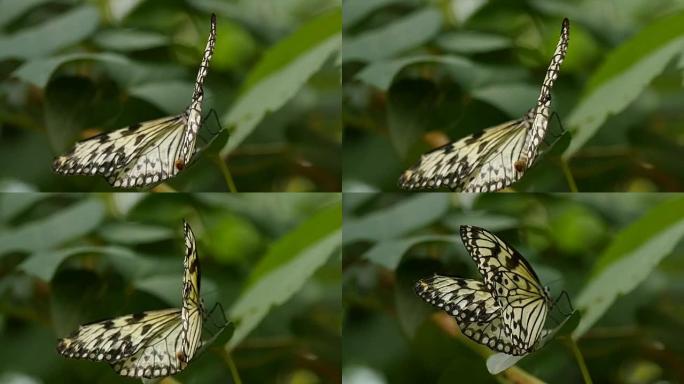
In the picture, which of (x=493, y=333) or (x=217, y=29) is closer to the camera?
(x=493, y=333)

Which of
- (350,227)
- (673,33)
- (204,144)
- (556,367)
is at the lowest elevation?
(556,367)

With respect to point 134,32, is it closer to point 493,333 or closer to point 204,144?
point 204,144

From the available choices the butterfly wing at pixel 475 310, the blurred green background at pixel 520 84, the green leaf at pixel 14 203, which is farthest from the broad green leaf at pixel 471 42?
the green leaf at pixel 14 203

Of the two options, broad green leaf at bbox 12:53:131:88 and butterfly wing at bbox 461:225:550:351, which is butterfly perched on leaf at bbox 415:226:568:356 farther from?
broad green leaf at bbox 12:53:131:88

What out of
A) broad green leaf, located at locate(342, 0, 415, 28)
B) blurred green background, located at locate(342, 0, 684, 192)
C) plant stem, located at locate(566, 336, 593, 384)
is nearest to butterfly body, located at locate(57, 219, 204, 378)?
blurred green background, located at locate(342, 0, 684, 192)

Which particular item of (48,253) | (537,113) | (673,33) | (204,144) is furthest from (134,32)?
(673,33)

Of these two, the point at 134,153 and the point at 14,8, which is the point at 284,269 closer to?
the point at 134,153
